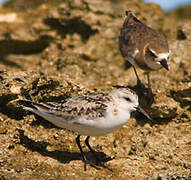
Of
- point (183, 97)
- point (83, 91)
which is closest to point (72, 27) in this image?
point (83, 91)

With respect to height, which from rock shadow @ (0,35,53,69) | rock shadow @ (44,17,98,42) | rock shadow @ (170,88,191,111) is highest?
rock shadow @ (170,88,191,111)

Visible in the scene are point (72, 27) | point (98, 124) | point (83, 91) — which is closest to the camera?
point (98, 124)

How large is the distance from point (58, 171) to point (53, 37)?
5.65m

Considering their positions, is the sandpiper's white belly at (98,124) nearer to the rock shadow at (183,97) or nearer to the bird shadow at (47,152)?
the bird shadow at (47,152)

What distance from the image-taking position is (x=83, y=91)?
823 cm

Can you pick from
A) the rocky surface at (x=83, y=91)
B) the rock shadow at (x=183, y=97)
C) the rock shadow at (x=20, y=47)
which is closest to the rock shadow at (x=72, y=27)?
the rocky surface at (x=83, y=91)

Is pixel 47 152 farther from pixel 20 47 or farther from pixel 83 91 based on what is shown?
pixel 20 47

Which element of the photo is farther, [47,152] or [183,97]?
[183,97]

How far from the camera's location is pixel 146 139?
7883 mm

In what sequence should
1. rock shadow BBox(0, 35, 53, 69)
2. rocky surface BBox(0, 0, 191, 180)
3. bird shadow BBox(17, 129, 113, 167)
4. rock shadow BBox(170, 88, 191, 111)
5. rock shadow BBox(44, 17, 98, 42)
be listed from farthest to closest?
rock shadow BBox(0, 35, 53, 69)
rock shadow BBox(44, 17, 98, 42)
rock shadow BBox(170, 88, 191, 111)
bird shadow BBox(17, 129, 113, 167)
rocky surface BBox(0, 0, 191, 180)

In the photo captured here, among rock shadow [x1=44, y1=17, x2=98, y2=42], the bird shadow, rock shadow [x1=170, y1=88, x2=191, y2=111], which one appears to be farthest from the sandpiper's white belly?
rock shadow [x1=44, y1=17, x2=98, y2=42]

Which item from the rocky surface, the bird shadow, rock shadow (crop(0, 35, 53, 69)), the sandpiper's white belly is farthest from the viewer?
rock shadow (crop(0, 35, 53, 69))

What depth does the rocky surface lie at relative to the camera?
7.11 metres

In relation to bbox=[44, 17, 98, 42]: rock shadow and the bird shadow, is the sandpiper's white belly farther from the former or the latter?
bbox=[44, 17, 98, 42]: rock shadow
